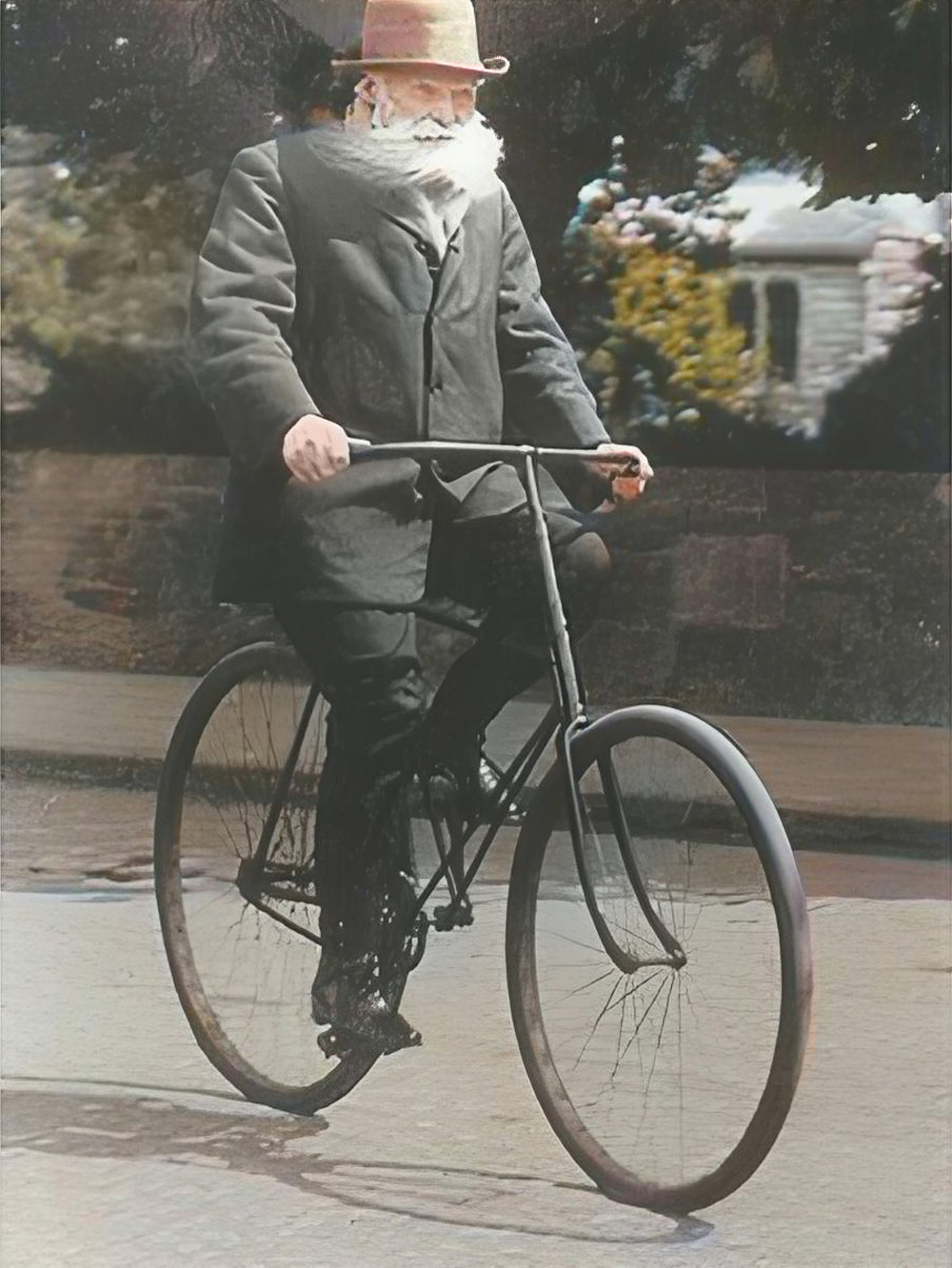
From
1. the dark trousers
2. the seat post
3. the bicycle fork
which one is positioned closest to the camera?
the bicycle fork

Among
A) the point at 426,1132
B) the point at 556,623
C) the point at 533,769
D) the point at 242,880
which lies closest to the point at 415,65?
the point at 556,623

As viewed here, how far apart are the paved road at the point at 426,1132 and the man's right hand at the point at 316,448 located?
819mm

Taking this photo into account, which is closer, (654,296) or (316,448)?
(316,448)

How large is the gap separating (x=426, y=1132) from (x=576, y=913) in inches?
23.8

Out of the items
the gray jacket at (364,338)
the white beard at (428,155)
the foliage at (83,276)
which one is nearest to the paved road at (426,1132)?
the gray jacket at (364,338)

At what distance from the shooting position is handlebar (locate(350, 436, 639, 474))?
10.9 ft

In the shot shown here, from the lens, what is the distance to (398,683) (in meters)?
3.33

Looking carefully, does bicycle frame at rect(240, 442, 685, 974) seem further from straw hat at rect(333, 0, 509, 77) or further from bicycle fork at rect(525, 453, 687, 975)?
straw hat at rect(333, 0, 509, 77)

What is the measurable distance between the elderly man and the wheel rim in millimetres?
78

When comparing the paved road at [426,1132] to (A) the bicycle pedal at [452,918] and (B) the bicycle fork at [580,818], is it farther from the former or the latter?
(B) the bicycle fork at [580,818]

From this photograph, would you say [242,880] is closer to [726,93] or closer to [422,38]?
[422,38]

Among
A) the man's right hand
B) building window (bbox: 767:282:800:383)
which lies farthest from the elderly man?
building window (bbox: 767:282:800:383)

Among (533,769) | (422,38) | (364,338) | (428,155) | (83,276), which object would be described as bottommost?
(533,769)

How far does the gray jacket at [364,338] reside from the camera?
3.34 m
